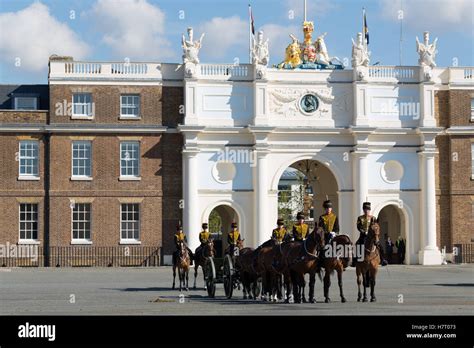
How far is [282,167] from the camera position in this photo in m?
53.6

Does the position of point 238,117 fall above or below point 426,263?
above

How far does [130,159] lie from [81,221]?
13.0 feet

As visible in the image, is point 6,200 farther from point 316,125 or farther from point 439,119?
point 439,119

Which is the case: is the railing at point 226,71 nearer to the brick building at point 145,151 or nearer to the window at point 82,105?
the brick building at point 145,151

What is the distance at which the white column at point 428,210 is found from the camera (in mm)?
53781

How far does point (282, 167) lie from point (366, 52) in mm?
7417

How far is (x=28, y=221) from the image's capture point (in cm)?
5209

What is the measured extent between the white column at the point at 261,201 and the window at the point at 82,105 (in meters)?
8.86

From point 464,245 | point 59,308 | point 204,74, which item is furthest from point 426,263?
point 59,308

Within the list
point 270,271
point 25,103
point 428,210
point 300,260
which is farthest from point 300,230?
point 25,103

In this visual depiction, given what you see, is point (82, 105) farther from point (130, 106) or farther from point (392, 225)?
point (392, 225)

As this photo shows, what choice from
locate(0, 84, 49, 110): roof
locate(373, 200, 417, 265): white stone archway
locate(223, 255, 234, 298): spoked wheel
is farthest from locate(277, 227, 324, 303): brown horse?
locate(0, 84, 49, 110): roof

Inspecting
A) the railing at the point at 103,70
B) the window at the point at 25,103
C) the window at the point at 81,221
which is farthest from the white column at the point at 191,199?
the window at the point at 25,103

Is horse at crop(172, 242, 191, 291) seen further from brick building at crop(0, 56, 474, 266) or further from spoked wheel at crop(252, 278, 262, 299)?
brick building at crop(0, 56, 474, 266)
